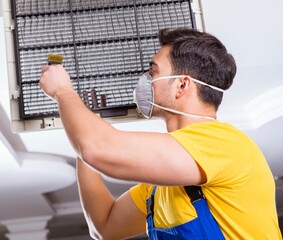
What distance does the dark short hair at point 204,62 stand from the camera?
122 centimetres

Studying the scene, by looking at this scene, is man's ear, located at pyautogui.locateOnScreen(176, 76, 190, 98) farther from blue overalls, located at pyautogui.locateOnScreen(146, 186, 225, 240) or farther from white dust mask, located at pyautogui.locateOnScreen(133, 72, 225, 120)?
blue overalls, located at pyautogui.locateOnScreen(146, 186, 225, 240)

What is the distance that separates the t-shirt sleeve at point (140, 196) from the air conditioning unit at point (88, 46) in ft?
0.60

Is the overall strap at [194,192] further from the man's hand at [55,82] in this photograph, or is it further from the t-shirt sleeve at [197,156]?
the man's hand at [55,82]

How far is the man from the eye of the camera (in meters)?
1.01

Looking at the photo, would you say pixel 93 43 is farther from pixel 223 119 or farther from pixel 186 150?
pixel 223 119

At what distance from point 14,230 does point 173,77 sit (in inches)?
173

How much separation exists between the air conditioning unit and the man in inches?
3.4

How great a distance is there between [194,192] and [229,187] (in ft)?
0.23

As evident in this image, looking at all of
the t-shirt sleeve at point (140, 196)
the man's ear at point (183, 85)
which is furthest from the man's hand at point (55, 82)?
the t-shirt sleeve at point (140, 196)

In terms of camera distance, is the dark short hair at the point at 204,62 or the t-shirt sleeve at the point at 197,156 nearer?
the t-shirt sleeve at the point at 197,156

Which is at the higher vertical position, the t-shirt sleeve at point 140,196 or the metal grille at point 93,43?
the metal grille at point 93,43

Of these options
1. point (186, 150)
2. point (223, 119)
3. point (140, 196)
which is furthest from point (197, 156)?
point (223, 119)

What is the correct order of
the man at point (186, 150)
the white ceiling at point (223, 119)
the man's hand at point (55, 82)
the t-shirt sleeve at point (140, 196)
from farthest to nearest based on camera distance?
the white ceiling at point (223, 119) < the t-shirt sleeve at point (140, 196) < the man's hand at point (55, 82) < the man at point (186, 150)

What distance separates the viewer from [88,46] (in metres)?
1.33
